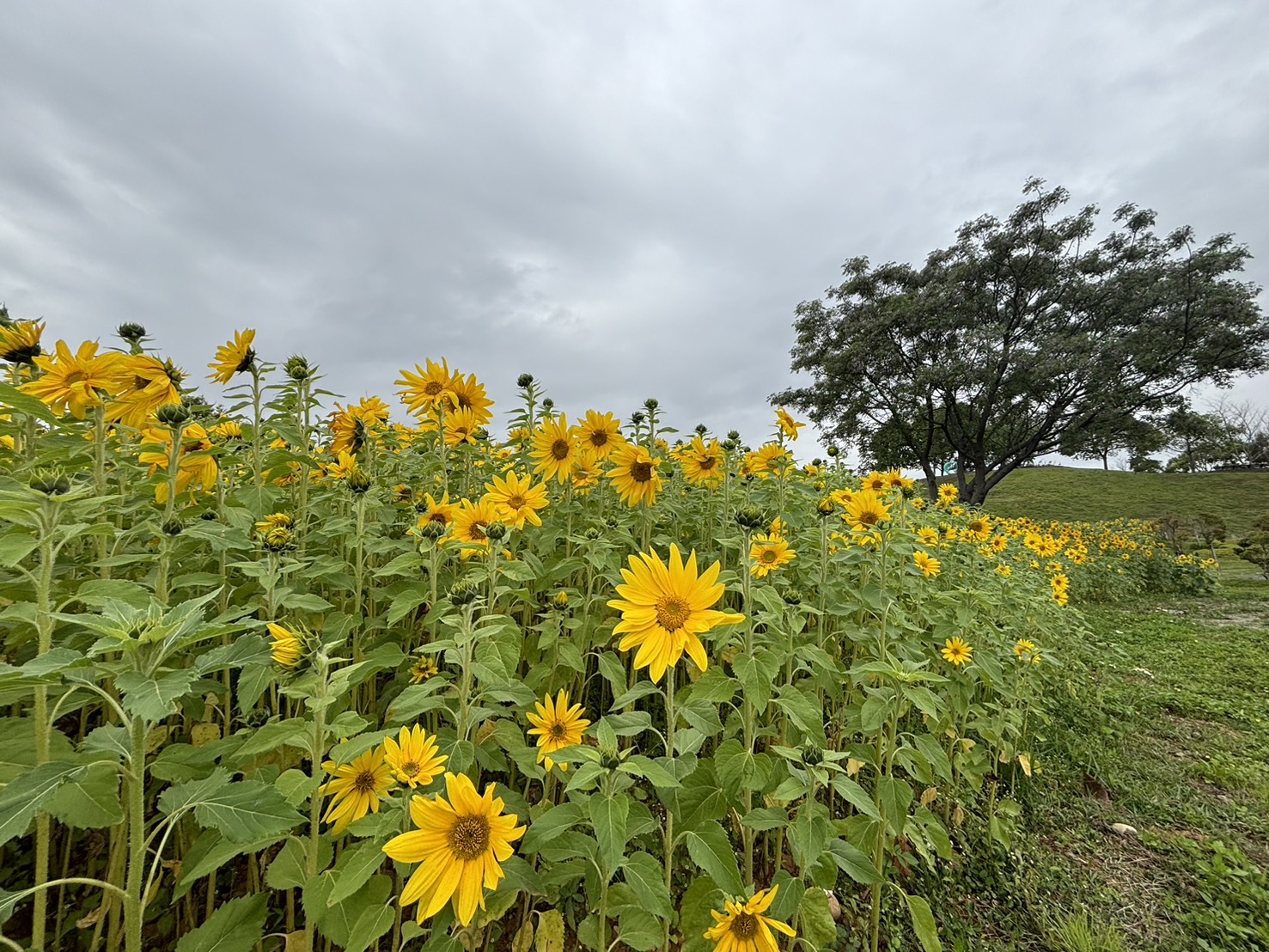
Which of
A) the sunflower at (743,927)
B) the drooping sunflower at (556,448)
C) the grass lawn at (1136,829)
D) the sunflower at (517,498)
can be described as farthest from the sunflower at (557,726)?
the grass lawn at (1136,829)

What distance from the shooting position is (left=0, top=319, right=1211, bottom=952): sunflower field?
993 mm

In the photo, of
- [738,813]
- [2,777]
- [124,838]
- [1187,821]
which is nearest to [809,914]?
[738,813]

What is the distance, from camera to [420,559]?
1641mm

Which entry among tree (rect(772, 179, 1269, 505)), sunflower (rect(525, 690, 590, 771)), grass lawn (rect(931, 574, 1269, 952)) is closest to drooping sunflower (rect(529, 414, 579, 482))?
sunflower (rect(525, 690, 590, 771))

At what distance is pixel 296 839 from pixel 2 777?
0.55 m

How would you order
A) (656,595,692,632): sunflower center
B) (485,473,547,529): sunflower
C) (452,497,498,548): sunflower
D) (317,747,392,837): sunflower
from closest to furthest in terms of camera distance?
(317,747,392,837): sunflower
(656,595,692,632): sunflower center
(452,497,498,548): sunflower
(485,473,547,529): sunflower

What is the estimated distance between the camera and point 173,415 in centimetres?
139

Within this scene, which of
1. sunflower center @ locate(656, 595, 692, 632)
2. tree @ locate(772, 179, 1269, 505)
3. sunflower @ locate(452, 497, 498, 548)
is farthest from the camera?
tree @ locate(772, 179, 1269, 505)

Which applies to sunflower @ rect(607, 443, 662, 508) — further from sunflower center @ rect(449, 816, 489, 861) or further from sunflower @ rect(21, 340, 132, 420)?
sunflower @ rect(21, 340, 132, 420)

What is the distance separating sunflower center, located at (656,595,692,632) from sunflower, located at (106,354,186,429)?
146cm

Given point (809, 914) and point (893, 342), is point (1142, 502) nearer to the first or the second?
point (893, 342)

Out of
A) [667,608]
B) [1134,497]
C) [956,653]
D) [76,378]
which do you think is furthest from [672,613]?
[1134,497]

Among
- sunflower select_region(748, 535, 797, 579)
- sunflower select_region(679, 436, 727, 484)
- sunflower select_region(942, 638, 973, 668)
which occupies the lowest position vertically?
sunflower select_region(942, 638, 973, 668)

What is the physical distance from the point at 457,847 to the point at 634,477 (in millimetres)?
1362
